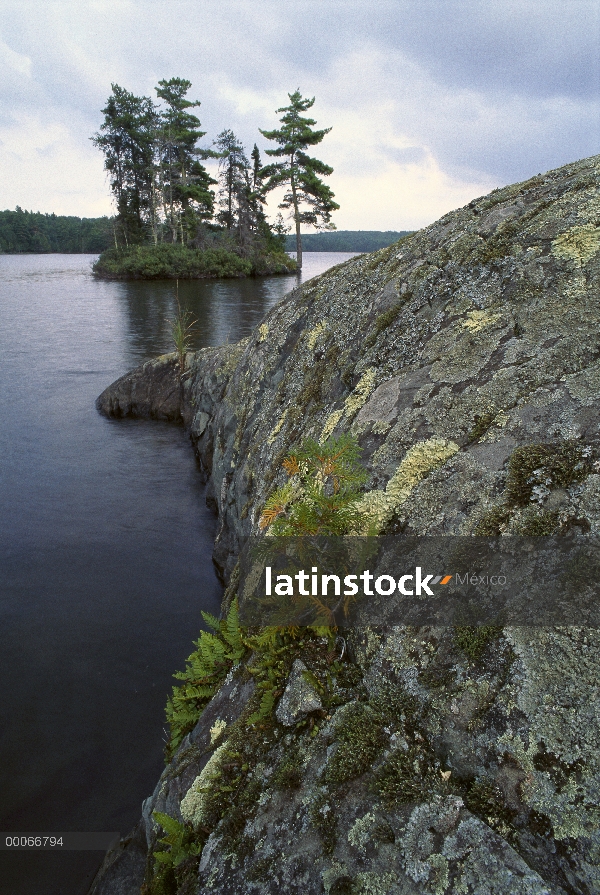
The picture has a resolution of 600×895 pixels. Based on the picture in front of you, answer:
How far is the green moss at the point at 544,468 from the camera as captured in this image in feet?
8.00

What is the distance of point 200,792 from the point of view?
251cm

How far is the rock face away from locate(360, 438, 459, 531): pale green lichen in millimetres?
12

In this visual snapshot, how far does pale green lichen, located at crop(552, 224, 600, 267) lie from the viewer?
345 centimetres

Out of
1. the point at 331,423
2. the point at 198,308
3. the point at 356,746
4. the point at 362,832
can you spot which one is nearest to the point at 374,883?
the point at 362,832

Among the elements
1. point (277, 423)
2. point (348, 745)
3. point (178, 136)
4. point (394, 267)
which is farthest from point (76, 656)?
point (178, 136)

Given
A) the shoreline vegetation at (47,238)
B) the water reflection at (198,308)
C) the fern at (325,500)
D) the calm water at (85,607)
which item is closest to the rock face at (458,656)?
the fern at (325,500)

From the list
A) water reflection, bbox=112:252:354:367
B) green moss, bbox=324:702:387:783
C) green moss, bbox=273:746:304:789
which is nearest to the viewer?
green moss, bbox=324:702:387:783

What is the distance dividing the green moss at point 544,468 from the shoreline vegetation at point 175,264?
5495 centimetres

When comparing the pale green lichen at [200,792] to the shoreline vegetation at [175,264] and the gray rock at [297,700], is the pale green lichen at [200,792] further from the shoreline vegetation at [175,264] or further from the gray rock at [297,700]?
the shoreline vegetation at [175,264]

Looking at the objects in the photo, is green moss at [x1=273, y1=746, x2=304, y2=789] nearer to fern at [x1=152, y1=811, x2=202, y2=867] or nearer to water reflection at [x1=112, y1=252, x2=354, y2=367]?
fern at [x1=152, y1=811, x2=202, y2=867]

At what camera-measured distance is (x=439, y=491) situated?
112 inches

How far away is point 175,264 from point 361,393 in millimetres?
56351

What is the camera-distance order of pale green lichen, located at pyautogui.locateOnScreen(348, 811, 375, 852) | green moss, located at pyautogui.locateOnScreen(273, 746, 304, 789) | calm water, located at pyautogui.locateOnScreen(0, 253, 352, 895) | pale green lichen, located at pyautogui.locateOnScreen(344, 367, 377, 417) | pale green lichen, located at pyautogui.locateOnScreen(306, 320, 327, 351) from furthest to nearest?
pale green lichen, located at pyautogui.locateOnScreen(306, 320, 327, 351) → calm water, located at pyautogui.locateOnScreen(0, 253, 352, 895) → pale green lichen, located at pyautogui.locateOnScreen(344, 367, 377, 417) → green moss, located at pyautogui.locateOnScreen(273, 746, 304, 789) → pale green lichen, located at pyautogui.locateOnScreen(348, 811, 375, 852)

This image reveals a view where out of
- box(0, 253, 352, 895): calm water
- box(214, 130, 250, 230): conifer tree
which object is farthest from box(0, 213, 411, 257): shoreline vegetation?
box(0, 253, 352, 895): calm water
